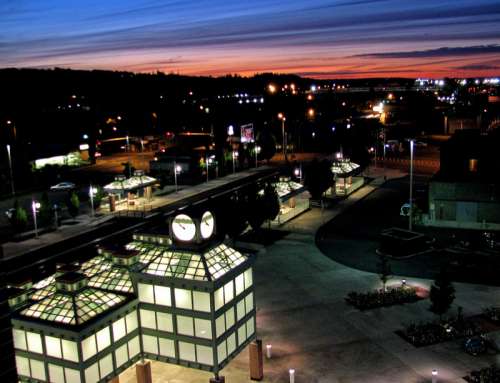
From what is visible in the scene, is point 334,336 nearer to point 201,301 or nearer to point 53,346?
point 201,301

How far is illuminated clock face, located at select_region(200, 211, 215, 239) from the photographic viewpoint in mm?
26344

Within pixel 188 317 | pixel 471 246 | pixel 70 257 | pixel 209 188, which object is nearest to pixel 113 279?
pixel 188 317

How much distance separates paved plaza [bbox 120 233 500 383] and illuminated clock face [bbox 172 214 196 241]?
729 cm

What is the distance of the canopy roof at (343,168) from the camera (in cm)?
7269

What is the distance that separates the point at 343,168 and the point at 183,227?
50.5m

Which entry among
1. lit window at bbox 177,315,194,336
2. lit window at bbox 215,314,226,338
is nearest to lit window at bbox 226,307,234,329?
lit window at bbox 215,314,226,338

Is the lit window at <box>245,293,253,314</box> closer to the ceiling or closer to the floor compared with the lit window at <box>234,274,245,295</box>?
closer to the floor

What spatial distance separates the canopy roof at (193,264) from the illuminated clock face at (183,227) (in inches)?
29.8

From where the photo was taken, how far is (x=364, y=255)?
153 feet

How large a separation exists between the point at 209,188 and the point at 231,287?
57.5 m

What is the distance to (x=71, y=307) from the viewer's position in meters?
23.8

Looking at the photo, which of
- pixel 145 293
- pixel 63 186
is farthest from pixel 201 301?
pixel 63 186

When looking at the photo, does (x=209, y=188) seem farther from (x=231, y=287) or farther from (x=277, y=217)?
(x=231, y=287)

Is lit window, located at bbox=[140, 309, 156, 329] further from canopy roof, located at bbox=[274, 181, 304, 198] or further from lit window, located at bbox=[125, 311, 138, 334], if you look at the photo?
canopy roof, located at bbox=[274, 181, 304, 198]
